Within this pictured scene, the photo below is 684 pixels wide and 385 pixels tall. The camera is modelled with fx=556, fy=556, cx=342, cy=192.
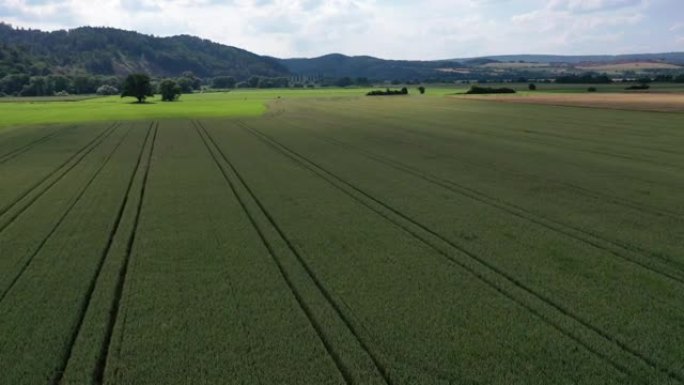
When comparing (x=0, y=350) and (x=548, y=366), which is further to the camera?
(x=0, y=350)

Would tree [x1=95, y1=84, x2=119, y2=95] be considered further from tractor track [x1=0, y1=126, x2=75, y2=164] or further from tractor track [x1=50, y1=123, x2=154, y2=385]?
tractor track [x1=50, y1=123, x2=154, y2=385]

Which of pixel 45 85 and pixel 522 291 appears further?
pixel 45 85

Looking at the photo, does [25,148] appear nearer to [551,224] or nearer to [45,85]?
[551,224]

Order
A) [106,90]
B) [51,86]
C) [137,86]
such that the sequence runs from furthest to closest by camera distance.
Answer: [51,86]
[106,90]
[137,86]

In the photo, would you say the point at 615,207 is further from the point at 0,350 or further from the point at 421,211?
the point at 0,350

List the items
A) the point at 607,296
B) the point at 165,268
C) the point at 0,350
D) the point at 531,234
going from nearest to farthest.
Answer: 1. the point at 0,350
2. the point at 607,296
3. the point at 165,268
4. the point at 531,234

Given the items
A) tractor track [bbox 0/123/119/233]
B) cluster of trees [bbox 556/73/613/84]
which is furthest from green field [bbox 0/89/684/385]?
cluster of trees [bbox 556/73/613/84]

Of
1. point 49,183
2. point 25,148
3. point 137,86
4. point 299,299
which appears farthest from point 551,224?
point 137,86

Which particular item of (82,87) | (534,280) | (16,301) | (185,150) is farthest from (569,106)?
(82,87)

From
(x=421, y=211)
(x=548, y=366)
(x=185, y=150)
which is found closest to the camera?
(x=548, y=366)
